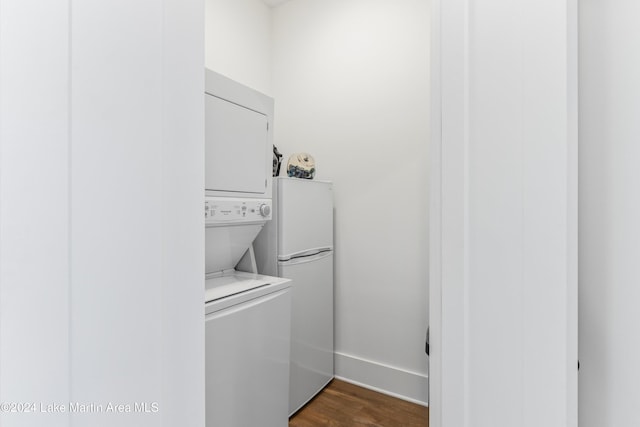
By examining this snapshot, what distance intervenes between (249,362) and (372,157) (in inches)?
63.7

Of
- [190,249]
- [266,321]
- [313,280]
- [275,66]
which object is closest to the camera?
[190,249]

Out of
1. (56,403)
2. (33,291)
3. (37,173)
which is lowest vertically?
(56,403)

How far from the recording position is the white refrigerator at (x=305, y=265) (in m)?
2.08

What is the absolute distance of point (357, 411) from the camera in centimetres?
216

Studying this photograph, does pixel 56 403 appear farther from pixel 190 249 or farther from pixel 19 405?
pixel 190 249

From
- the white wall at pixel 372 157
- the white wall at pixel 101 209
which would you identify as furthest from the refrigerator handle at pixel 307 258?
the white wall at pixel 101 209

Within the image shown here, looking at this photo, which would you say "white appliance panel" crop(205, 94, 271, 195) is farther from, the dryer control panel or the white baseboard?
the white baseboard

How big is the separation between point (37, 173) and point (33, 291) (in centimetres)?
12

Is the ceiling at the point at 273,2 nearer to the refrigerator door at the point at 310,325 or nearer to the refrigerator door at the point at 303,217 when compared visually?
the refrigerator door at the point at 303,217

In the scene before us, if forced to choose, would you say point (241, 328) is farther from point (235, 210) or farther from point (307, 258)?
point (307, 258)

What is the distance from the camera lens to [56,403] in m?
0.36

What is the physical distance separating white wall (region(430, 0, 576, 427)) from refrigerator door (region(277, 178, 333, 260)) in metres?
1.28

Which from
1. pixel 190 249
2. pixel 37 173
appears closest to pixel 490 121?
pixel 190 249

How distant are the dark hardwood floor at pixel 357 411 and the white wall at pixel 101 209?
1.84 m
